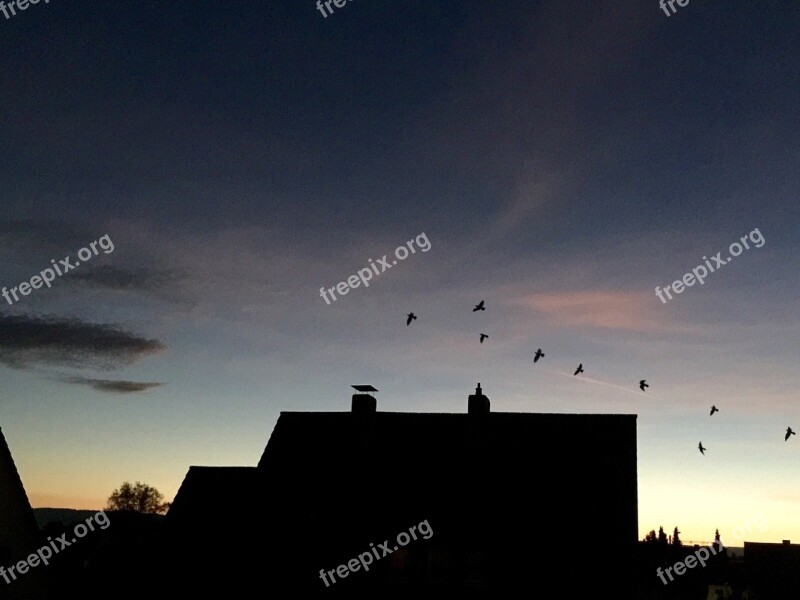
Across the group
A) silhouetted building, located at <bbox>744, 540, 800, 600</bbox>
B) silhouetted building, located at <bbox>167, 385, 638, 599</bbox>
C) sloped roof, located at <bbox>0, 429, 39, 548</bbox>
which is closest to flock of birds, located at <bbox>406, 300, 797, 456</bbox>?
silhouetted building, located at <bbox>167, 385, 638, 599</bbox>

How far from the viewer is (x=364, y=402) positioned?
106 feet

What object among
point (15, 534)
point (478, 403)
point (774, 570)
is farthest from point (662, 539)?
point (15, 534)

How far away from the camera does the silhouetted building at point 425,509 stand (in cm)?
2548

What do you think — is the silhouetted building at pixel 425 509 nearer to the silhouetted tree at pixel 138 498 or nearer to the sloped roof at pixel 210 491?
the sloped roof at pixel 210 491

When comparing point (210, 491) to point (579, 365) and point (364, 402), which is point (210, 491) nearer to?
point (364, 402)

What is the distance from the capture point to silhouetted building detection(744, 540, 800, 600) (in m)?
64.8

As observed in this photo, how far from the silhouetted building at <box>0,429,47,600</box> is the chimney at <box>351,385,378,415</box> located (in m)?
13.6

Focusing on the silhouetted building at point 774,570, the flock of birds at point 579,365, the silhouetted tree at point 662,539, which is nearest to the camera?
the flock of birds at point 579,365

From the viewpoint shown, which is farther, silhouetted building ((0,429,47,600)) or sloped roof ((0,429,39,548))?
sloped roof ((0,429,39,548))

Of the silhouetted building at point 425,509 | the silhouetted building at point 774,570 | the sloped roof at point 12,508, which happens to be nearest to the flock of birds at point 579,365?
the silhouetted building at point 425,509

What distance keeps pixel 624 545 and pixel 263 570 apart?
1364cm

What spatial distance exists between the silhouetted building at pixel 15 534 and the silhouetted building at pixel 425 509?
5213 mm

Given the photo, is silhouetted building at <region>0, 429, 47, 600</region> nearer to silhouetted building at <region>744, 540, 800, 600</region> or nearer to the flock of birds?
the flock of birds

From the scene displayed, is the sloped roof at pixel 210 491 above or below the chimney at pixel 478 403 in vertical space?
below
